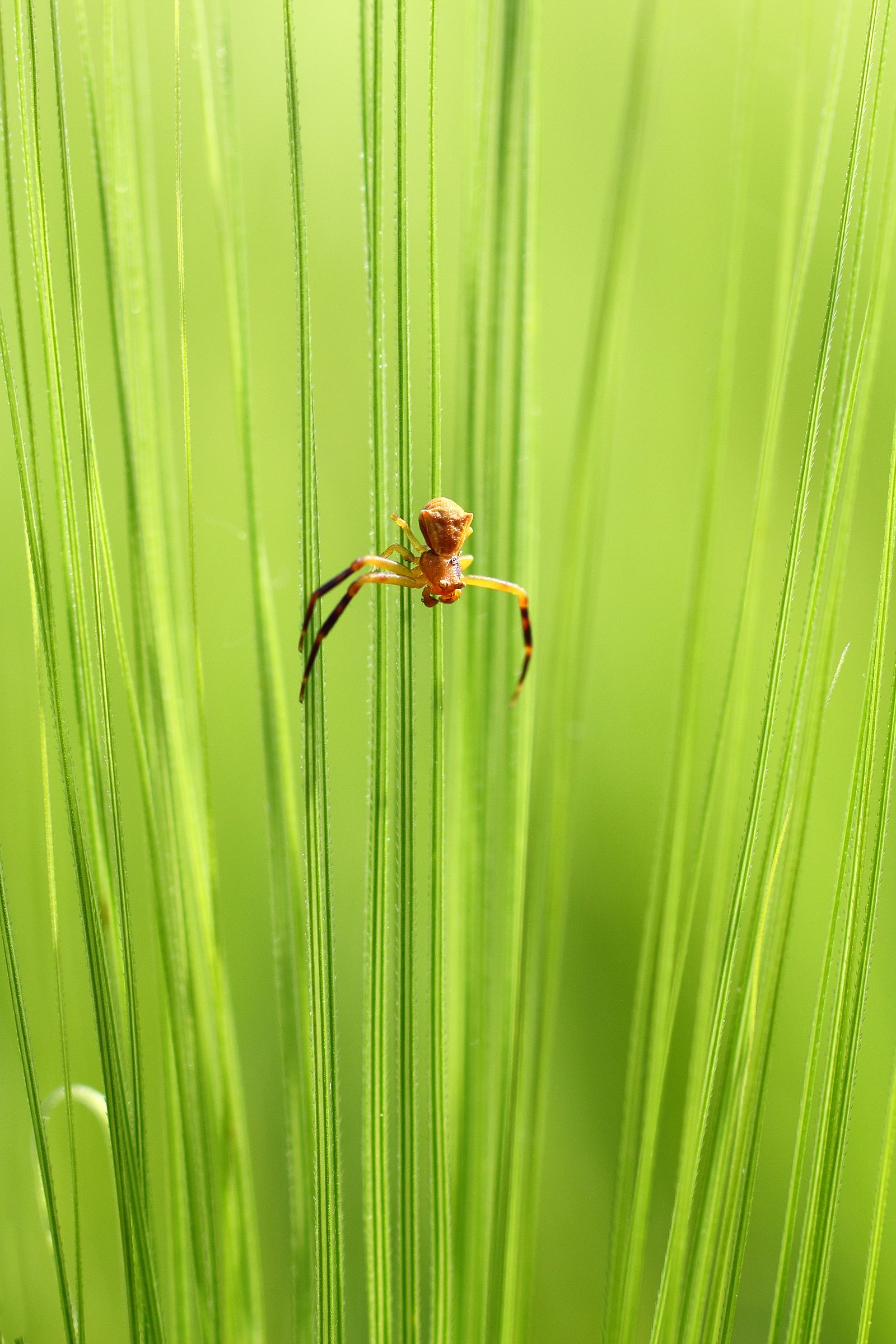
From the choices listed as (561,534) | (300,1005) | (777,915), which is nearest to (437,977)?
(300,1005)

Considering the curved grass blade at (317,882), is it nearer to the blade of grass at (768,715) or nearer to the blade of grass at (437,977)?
the blade of grass at (437,977)

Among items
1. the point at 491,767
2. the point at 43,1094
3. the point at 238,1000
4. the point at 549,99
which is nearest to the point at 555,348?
the point at 549,99

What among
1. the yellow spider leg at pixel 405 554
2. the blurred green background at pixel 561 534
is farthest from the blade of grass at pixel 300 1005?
the blurred green background at pixel 561 534

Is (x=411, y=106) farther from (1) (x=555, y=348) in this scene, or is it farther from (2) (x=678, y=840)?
(2) (x=678, y=840)

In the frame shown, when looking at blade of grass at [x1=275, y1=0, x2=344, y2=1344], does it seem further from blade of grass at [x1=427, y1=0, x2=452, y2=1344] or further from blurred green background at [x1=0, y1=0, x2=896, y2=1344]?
blurred green background at [x1=0, y1=0, x2=896, y2=1344]

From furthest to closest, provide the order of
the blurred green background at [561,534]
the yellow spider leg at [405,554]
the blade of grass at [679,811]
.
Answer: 1. the blurred green background at [561,534]
2. the yellow spider leg at [405,554]
3. the blade of grass at [679,811]

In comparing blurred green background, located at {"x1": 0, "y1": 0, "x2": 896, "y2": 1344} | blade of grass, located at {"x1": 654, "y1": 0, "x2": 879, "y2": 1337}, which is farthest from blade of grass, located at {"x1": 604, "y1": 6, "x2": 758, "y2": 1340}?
blurred green background, located at {"x1": 0, "y1": 0, "x2": 896, "y2": 1344}

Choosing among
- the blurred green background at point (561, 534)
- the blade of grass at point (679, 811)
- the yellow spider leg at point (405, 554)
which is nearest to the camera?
the blade of grass at point (679, 811)
